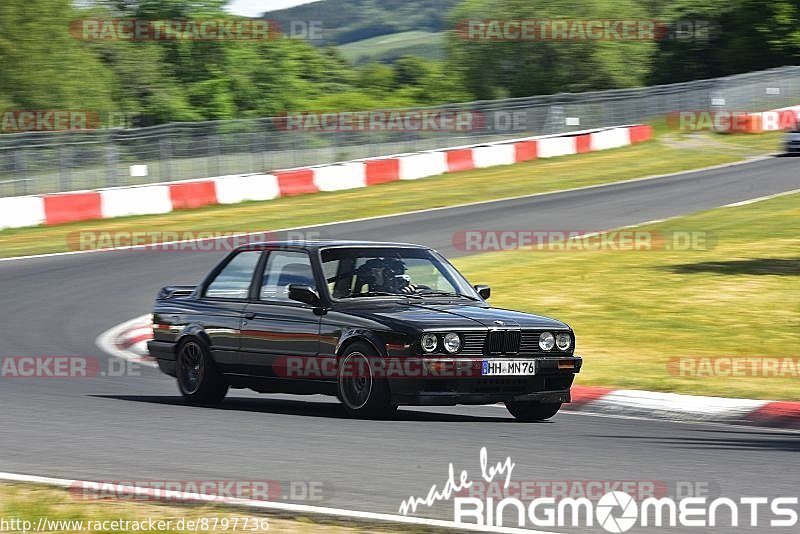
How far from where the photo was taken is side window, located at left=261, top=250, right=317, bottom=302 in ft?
37.0

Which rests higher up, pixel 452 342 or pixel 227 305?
pixel 227 305

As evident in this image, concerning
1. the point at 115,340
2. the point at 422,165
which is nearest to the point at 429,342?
the point at 115,340

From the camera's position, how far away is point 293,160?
36.0 meters

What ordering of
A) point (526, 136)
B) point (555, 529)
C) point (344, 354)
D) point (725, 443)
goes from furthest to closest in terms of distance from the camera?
point (526, 136), point (344, 354), point (725, 443), point (555, 529)

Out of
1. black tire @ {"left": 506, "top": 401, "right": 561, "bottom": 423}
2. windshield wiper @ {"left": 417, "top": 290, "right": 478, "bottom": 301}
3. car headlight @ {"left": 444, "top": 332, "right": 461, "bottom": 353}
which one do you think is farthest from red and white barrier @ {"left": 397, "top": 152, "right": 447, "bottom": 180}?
car headlight @ {"left": 444, "top": 332, "right": 461, "bottom": 353}

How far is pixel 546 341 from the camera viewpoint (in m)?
10.6

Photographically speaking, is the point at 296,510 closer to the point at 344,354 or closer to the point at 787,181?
the point at 344,354

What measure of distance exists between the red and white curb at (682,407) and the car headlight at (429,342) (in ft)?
6.44

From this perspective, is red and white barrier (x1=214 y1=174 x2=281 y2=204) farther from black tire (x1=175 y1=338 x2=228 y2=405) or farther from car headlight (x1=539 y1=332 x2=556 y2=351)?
car headlight (x1=539 y1=332 x2=556 y2=351)

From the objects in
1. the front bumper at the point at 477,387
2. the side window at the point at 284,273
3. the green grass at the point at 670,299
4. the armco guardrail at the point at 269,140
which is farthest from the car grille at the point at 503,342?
the armco guardrail at the point at 269,140

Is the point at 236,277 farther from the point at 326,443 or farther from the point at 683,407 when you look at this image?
the point at 683,407

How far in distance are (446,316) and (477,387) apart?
593 millimetres

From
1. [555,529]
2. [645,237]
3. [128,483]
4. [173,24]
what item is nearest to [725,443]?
[555,529]

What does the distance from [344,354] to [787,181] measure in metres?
24.1
